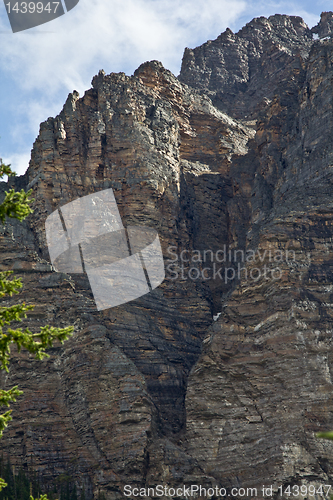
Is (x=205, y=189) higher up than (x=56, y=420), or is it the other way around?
(x=205, y=189)

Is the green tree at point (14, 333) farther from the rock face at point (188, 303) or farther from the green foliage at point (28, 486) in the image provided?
the rock face at point (188, 303)

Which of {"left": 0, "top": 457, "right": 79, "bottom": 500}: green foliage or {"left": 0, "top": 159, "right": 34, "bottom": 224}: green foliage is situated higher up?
{"left": 0, "top": 159, "right": 34, "bottom": 224}: green foliage

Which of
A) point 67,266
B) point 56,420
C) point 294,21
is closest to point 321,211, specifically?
point 67,266

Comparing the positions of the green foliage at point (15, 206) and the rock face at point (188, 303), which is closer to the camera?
the green foliage at point (15, 206)

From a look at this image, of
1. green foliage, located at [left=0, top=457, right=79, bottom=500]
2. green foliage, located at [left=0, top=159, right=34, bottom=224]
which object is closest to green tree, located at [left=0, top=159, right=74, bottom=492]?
green foliage, located at [left=0, top=159, right=34, bottom=224]

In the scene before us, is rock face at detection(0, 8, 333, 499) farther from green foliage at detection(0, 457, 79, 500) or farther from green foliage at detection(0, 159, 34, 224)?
green foliage at detection(0, 159, 34, 224)

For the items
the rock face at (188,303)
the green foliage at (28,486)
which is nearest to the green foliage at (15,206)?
the green foliage at (28,486)

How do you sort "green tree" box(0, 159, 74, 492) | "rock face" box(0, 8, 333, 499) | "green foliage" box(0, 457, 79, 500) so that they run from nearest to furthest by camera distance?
1. "green tree" box(0, 159, 74, 492)
2. "green foliage" box(0, 457, 79, 500)
3. "rock face" box(0, 8, 333, 499)

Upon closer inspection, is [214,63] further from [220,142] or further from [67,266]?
[67,266]

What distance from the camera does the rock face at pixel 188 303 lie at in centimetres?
6166

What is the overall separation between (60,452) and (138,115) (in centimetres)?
4353

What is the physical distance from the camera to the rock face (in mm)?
61656

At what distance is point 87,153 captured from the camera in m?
87.4

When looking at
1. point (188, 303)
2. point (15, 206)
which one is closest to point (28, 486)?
point (188, 303)
